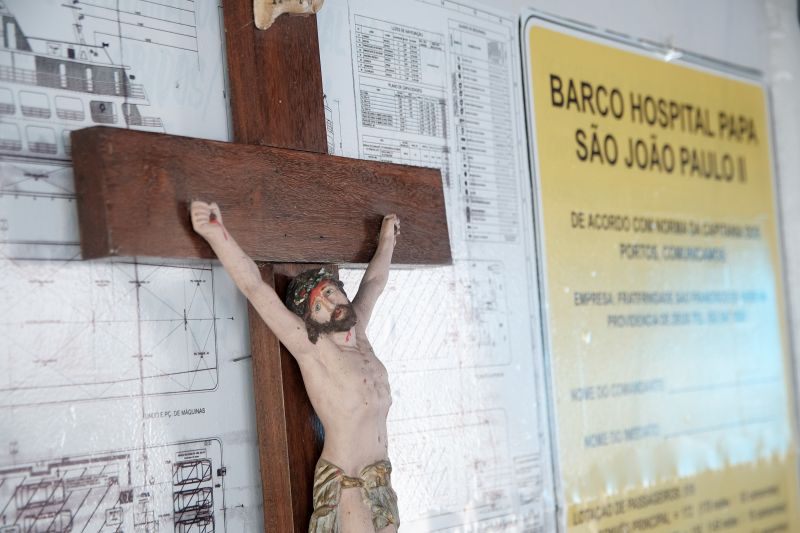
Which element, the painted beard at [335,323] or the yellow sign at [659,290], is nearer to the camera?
the painted beard at [335,323]

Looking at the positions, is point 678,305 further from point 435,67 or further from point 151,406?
point 151,406

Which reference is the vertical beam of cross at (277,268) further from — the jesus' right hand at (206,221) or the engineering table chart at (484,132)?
the engineering table chart at (484,132)

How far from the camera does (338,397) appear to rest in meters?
1.50

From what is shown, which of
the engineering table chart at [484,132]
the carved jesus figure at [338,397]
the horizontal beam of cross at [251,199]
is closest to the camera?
the horizontal beam of cross at [251,199]

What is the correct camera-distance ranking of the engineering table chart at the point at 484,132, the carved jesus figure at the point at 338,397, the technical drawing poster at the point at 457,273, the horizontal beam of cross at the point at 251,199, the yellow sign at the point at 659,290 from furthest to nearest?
the yellow sign at the point at 659,290 → the engineering table chart at the point at 484,132 → the technical drawing poster at the point at 457,273 → the carved jesus figure at the point at 338,397 → the horizontal beam of cross at the point at 251,199

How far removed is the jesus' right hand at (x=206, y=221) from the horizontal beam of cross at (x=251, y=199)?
19 mm

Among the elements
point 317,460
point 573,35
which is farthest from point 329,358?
point 573,35

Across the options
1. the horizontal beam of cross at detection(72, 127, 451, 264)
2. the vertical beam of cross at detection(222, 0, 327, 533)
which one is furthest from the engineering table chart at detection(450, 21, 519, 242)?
the vertical beam of cross at detection(222, 0, 327, 533)

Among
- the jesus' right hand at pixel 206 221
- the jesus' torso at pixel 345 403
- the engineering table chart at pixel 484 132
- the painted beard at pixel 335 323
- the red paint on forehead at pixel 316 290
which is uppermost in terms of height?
the engineering table chart at pixel 484 132

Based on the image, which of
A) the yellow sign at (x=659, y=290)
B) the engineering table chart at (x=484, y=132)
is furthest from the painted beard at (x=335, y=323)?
the yellow sign at (x=659, y=290)

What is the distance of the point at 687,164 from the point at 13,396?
1791mm

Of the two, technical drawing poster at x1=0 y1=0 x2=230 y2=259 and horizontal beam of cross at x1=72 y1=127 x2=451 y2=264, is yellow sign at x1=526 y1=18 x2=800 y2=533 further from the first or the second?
technical drawing poster at x1=0 y1=0 x2=230 y2=259

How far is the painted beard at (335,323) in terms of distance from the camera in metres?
1.49

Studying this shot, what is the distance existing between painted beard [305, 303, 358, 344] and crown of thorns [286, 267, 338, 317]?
23 mm
